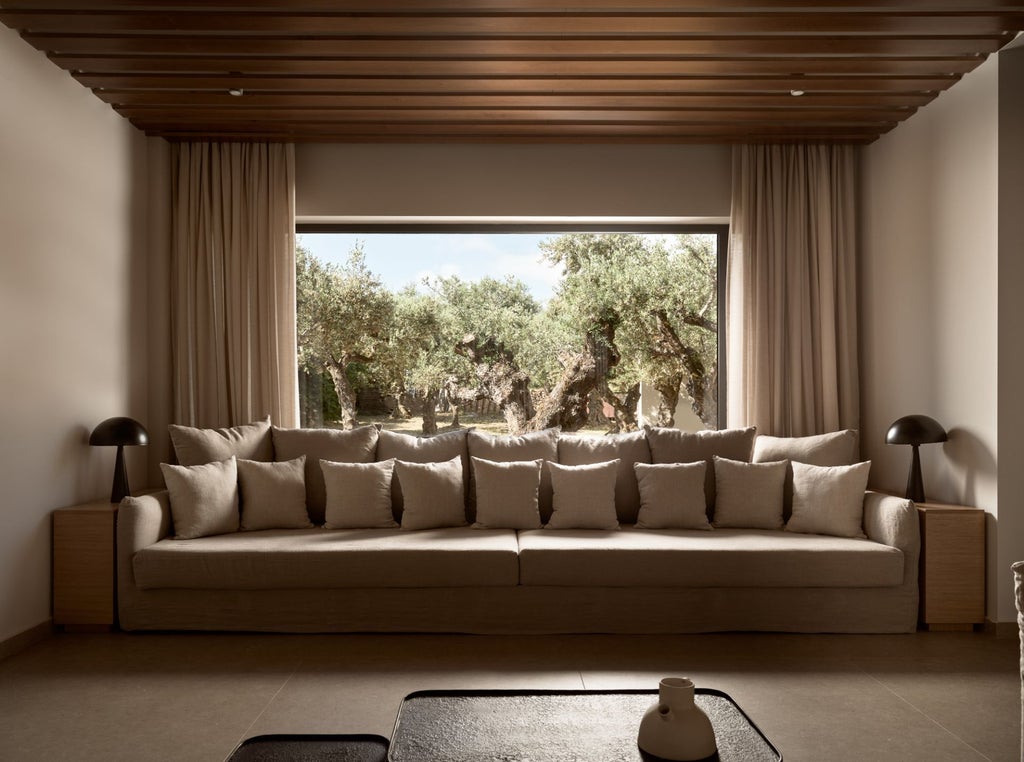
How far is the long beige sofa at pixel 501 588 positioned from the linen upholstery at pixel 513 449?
82 cm

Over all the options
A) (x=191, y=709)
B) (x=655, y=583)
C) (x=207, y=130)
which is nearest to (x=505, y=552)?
(x=655, y=583)

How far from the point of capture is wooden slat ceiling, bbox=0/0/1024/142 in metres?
3.60

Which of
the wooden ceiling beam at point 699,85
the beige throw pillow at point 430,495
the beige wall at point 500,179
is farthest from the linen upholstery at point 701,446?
the wooden ceiling beam at point 699,85

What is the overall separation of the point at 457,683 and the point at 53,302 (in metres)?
2.74

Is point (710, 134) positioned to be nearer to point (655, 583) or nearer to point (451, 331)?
point (451, 331)

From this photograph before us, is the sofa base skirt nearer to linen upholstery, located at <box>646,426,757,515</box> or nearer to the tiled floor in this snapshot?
the tiled floor

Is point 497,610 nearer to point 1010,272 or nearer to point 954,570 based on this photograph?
point 954,570

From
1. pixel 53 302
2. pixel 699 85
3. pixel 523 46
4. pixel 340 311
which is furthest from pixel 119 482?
pixel 699 85

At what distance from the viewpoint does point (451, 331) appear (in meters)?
5.88

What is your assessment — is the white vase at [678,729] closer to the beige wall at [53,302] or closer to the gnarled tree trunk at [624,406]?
the beige wall at [53,302]

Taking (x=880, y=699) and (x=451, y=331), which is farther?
(x=451, y=331)

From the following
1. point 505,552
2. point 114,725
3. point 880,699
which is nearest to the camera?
point 114,725

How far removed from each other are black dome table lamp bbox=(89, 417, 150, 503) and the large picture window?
144 cm

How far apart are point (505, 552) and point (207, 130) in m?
3.17
